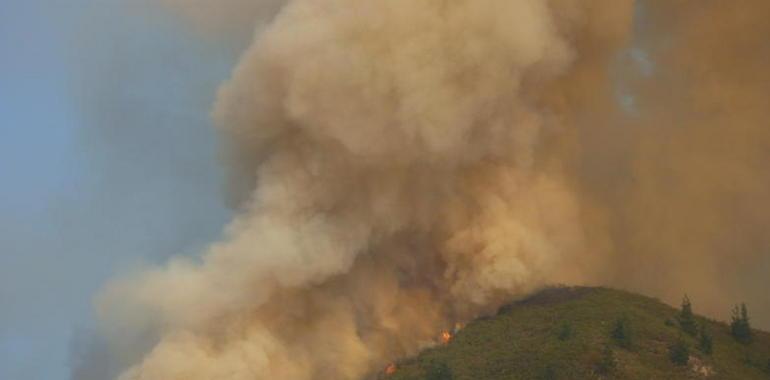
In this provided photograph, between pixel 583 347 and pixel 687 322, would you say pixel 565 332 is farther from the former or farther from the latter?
pixel 687 322

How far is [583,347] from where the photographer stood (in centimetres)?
3672

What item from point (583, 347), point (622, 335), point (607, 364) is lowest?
point (607, 364)

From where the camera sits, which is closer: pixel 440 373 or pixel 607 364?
pixel 607 364

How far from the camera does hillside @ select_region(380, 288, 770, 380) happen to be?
35.4 metres

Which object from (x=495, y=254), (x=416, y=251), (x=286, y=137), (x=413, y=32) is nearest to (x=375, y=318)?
(x=416, y=251)

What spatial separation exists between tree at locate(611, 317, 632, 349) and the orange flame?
813 centimetres

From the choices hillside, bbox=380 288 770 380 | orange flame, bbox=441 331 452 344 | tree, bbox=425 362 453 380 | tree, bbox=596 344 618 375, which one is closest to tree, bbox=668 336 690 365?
hillside, bbox=380 288 770 380

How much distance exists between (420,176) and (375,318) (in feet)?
23.4

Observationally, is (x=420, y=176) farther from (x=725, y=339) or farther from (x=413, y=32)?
(x=725, y=339)

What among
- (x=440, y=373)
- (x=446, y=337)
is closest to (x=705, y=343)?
(x=440, y=373)

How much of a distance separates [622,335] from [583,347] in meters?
1.71

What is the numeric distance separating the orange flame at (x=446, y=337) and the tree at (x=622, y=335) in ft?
26.7

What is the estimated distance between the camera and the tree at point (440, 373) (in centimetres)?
3675

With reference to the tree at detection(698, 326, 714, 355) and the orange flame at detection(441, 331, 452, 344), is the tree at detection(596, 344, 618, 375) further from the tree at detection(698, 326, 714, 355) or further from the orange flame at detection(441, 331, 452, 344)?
the orange flame at detection(441, 331, 452, 344)
